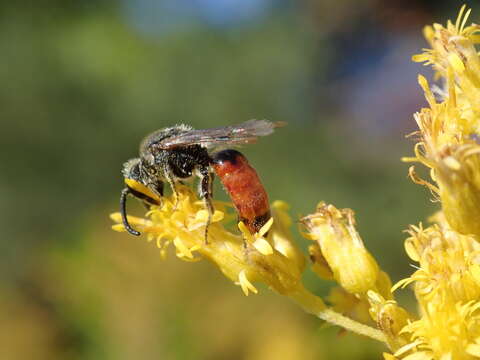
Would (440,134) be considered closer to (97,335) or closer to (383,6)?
(97,335)

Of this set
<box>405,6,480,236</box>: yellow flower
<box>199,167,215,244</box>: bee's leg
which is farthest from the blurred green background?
<box>405,6,480,236</box>: yellow flower

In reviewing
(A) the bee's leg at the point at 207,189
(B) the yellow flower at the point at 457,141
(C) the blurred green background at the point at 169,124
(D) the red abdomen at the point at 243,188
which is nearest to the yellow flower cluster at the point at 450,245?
(B) the yellow flower at the point at 457,141

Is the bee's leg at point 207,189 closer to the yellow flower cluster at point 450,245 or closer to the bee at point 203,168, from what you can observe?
the bee at point 203,168

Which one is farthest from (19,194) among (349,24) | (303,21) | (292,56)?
(349,24)

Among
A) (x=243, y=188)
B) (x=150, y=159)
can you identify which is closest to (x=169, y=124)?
(x=150, y=159)

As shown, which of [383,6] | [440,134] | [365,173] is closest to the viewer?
[440,134]
